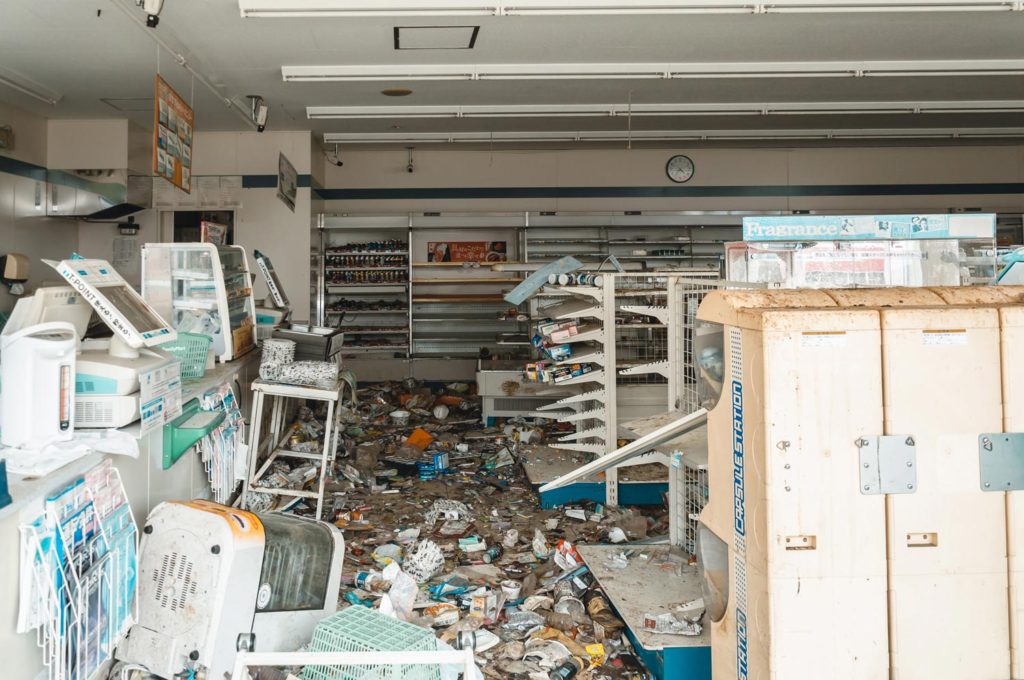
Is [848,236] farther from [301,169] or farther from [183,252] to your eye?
[301,169]

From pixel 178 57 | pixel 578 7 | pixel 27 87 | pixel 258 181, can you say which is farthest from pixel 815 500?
pixel 258 181

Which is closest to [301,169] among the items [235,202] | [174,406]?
[235,202]

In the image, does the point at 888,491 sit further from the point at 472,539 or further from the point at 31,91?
the point at 31,91

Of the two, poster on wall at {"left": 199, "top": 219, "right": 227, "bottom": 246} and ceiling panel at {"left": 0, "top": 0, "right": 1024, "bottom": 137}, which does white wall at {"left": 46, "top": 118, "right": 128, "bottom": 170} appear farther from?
poster on wall at {"left": 199, "top": 219, "right": 227, "bottom": 246}

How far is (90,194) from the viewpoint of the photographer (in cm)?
857

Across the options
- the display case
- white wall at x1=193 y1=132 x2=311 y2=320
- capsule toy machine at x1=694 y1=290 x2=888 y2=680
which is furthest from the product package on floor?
white wall at x1=193 y1=132 x2=311 y2=320

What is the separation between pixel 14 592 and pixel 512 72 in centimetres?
504

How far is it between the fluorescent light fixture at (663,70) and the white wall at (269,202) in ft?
10.9

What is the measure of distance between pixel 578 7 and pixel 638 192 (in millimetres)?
5998

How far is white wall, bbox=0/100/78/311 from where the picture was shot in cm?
760

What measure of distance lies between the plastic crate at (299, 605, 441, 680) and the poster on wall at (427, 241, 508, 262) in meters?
8.22

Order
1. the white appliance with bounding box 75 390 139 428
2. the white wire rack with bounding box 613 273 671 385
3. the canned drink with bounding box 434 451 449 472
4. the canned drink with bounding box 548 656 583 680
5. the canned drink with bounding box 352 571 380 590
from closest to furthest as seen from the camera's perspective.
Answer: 1. the white appliance with bounding box 75 390 139 428
2. the canned drink with bounding box 548 656 583 680
3. the canned drink with bounding box 352 571 380 590
4. the white wire rack with bounding box 613 273 671 385
5. the canned drink with bounding box 434 451 449 472

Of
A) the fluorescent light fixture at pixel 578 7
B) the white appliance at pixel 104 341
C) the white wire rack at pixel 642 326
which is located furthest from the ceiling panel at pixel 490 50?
the white appliance at pixel 104 341

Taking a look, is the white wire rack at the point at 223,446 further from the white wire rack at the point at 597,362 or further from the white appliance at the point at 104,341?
the white wire rack at the point at 597,362
